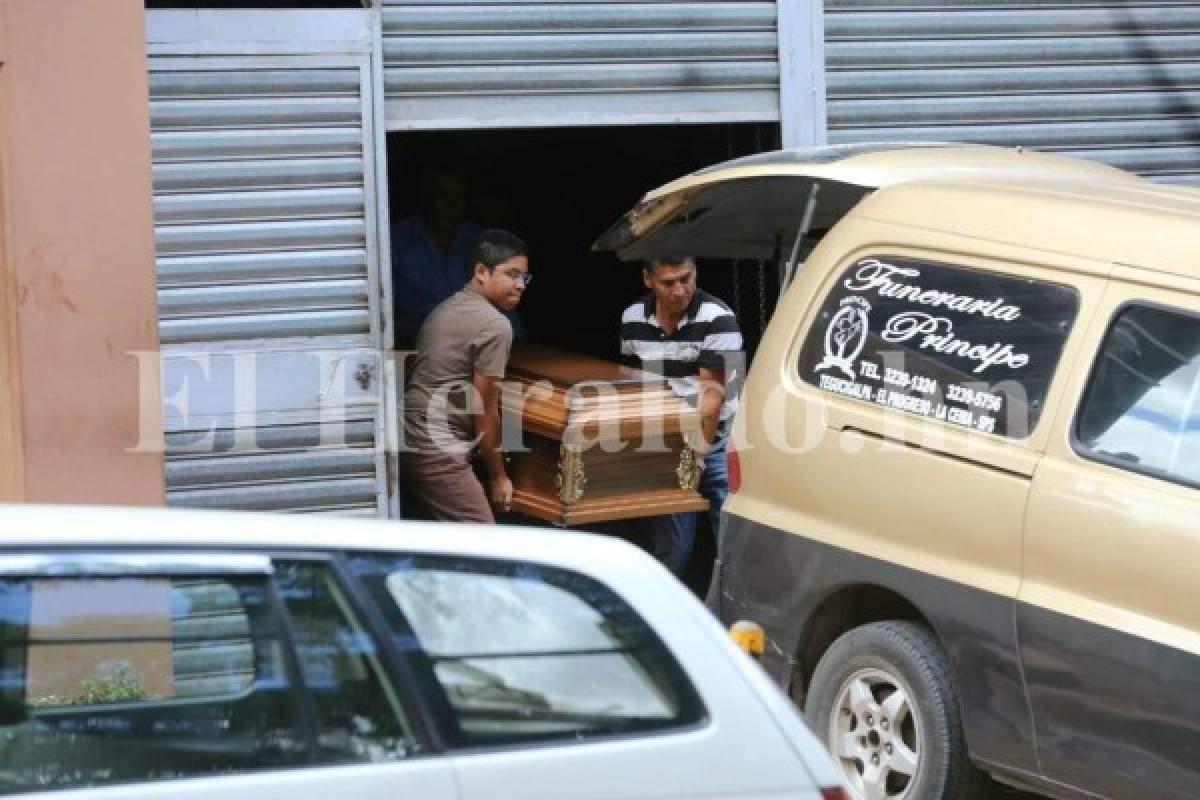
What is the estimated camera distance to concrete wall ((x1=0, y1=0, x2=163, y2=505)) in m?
8.35

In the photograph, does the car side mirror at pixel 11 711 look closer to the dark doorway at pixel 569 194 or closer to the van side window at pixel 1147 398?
the van side window at pixel 1147 398

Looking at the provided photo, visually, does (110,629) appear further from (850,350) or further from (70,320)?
(70,320)

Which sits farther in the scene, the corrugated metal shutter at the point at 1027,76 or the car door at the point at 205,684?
the corrugated metal shutter at the point at 1027,76

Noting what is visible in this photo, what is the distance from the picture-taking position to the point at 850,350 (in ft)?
23.7

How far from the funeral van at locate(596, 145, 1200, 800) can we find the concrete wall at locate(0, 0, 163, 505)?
8.31 feet

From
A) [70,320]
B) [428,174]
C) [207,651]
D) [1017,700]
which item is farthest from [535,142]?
[207,651]

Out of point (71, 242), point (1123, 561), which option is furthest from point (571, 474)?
point (1123, 561)

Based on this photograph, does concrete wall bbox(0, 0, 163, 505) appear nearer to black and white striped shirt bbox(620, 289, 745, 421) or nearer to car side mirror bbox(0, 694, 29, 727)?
black and white striped shirt bbox(620, 289, 745, 421)

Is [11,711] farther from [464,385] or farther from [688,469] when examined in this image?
[688,469]

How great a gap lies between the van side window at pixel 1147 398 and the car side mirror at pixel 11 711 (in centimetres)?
341

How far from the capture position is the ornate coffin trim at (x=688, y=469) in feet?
31.9

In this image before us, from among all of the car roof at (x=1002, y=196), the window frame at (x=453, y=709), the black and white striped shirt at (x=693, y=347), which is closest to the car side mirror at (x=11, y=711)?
the window frame at (x=453, y=709)

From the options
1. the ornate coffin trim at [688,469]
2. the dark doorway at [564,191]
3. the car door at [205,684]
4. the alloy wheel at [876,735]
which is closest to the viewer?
the car door at [205,684]

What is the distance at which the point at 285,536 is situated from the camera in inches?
159
